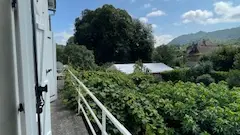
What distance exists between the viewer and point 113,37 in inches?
1179

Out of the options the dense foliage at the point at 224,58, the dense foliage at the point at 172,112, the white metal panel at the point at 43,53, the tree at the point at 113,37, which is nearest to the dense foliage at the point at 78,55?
the tree at the point at 113,37

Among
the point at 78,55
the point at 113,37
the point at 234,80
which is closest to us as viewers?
the point at 234,80

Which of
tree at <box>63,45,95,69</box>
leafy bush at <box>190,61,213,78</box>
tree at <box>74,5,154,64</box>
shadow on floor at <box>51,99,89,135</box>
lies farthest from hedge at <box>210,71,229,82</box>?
shadow on floor at <box>51,99,89,135</box>

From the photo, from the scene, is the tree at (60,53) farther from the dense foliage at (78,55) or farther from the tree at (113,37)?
the tree at (113,37)

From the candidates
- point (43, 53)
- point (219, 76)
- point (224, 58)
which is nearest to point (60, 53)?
point (219, 76)

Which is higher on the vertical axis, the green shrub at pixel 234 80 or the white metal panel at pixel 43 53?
the white metal panel at pixel 43 53

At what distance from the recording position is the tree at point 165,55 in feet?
97.6

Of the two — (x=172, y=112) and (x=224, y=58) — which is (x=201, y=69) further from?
(x=172, y=112)

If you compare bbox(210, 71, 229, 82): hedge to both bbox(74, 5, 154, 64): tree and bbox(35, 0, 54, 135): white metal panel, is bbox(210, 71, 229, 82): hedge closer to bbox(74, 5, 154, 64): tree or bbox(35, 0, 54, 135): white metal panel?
bbox(74, 5, 154, 64): tree

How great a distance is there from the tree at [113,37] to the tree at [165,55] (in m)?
1.03

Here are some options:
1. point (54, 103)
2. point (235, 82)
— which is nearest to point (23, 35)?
point (54, 103)

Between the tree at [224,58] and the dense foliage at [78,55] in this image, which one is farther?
the tree at [224,58]

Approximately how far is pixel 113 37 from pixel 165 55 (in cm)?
691

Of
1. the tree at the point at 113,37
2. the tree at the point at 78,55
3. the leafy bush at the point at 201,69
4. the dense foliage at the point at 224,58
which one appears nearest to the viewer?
the leafy bush at the point at 201,69
